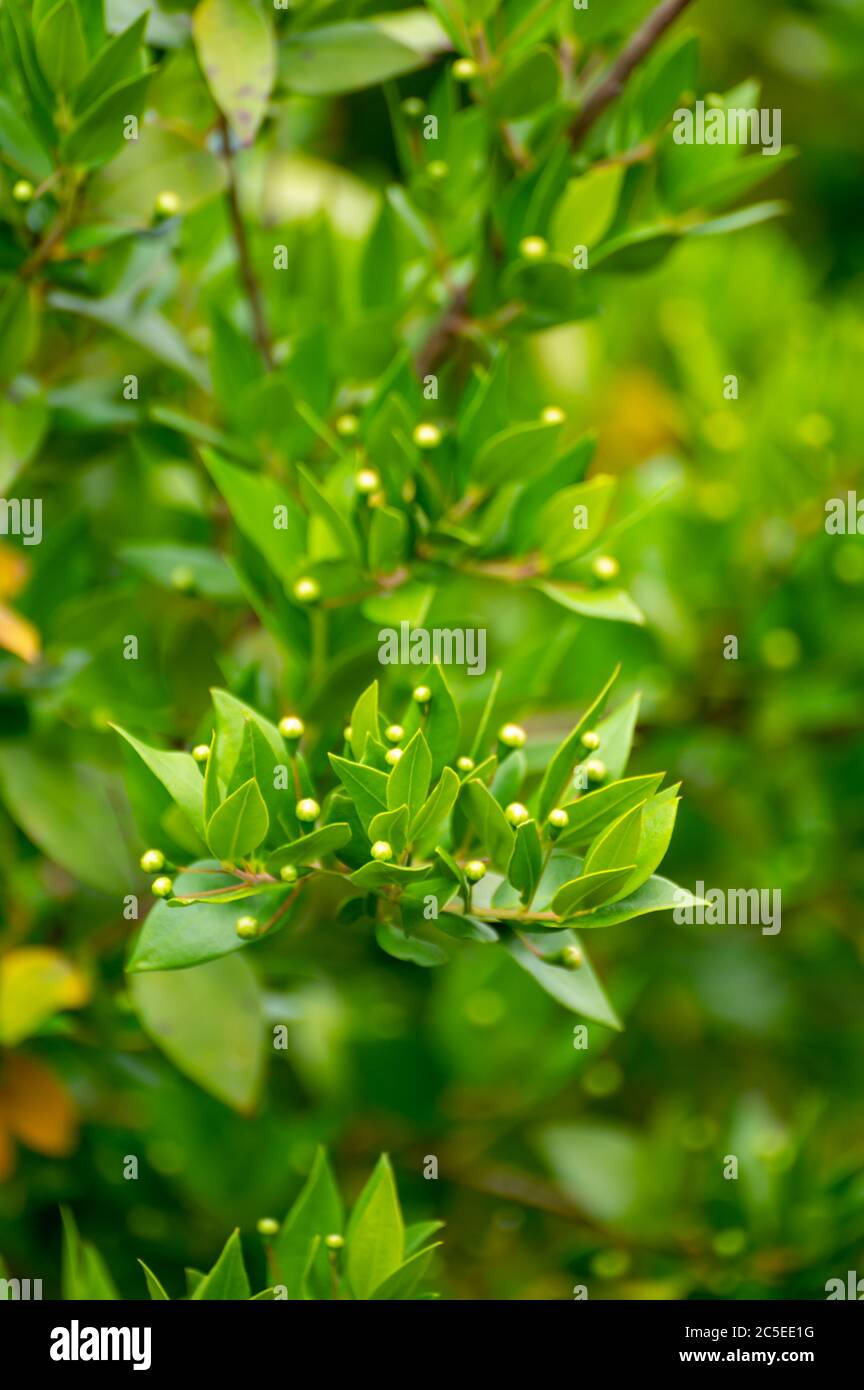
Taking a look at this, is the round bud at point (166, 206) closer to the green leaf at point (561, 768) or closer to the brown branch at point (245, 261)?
the brown branch at point (245, 261)

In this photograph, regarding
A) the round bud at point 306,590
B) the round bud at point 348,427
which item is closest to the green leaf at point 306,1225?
the round bud at point 306,590

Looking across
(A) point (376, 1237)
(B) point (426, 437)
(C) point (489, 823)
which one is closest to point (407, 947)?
(C) point (489, 823)

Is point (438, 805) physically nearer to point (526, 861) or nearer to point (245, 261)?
point (526, 861)

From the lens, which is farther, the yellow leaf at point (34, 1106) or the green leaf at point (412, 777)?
the yellow leaf at point (34, 1106)

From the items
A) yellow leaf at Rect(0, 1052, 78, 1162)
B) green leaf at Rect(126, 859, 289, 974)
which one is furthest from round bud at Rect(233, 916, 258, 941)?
yellow leaf at Rect(0, 1052, 78, 1162)

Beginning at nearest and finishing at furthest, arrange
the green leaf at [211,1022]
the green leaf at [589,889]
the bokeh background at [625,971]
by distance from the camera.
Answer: the green leaf at [589,889] → the green leaf at [211,1022] → the bokeh background at [625,971]

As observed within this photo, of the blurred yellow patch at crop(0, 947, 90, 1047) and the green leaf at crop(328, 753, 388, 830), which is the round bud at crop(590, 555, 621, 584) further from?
the blurred yellow patch at crop(0, 947, 90, 1047)

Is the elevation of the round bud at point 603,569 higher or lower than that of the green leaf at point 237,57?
lower
